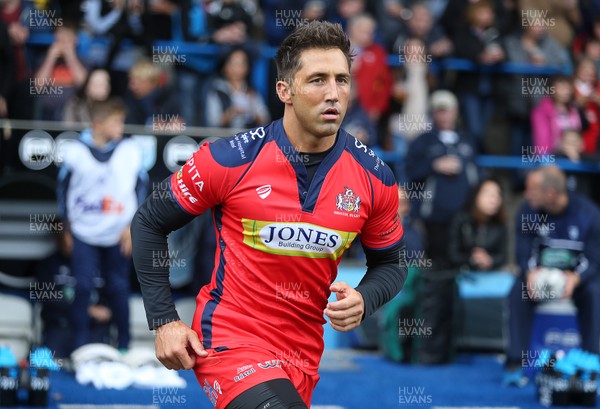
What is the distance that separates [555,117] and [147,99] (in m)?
5.33

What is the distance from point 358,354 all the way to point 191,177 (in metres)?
7.39

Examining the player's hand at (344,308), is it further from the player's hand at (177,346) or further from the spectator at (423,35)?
the spectator at (423,35)

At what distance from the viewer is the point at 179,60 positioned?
12.8 m

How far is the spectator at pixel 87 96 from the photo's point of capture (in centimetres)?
1124

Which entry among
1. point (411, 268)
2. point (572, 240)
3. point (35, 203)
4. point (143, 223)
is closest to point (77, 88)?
point (35, 203)

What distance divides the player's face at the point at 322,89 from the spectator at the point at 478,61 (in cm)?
962

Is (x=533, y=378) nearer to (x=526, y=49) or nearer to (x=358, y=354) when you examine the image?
(x=358, y=354)

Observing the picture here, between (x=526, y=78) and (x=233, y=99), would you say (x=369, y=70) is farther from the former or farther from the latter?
(x=526, y=78)

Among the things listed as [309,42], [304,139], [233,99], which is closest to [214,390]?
[304,139]

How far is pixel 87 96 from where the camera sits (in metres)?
11.4

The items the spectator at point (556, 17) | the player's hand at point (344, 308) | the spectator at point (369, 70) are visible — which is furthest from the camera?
the spectator at point (556, 17)

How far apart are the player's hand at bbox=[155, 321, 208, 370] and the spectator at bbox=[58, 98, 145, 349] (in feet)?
17.9

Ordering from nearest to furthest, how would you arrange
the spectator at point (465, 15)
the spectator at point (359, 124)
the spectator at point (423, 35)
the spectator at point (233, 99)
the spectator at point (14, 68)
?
1. the spectator at point (14, 68)
2. the spectator at point (233, 99)
3. the spectator at point (359, 124)
4. the spectator at point (423, 35)
5. the spectator at point (465, 15)

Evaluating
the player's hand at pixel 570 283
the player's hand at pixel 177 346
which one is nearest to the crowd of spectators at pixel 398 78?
the player's hand at pixel 570 283
